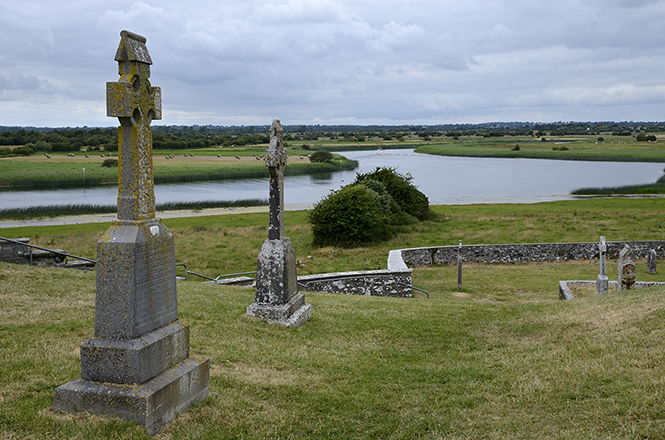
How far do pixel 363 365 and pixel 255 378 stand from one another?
6.29 ft

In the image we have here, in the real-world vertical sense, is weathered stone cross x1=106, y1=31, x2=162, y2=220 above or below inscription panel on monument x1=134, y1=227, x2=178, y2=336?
above

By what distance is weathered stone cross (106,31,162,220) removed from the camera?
487 cm

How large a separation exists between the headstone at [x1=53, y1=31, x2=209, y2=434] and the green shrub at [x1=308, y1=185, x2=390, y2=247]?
22.1 metres

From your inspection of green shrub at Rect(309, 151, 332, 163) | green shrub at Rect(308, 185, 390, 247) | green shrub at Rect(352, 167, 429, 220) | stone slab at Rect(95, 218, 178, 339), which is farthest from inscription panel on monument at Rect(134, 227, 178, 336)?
green shrub at Rect(309, 151, 332, 163)

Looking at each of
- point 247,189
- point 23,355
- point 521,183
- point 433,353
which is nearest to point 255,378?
point 23,355

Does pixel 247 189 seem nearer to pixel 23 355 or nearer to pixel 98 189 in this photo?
pixel 98 189

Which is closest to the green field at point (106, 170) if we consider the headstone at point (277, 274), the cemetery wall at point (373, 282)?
the cemetery wall at point (373, 282)

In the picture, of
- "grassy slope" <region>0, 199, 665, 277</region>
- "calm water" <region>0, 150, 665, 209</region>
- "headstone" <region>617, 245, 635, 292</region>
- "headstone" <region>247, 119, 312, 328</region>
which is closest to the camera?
"headstone" <region>247, 119, 312, 328</region>

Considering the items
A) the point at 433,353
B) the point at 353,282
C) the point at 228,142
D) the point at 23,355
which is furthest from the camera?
the point at 228,142

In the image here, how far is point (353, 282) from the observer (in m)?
17.7

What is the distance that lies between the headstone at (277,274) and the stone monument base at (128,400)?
16.0ft

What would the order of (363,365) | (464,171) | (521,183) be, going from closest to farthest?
(363,365), (521,183), (464,171)

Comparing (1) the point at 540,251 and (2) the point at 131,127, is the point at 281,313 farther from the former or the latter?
(1) the point at 540,251

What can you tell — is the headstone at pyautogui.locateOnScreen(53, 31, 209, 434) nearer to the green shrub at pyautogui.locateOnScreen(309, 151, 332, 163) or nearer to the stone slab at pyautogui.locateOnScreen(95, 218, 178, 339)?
the stone slab at pyautogui.locateOnScreen(95, 218, 178, 339)
